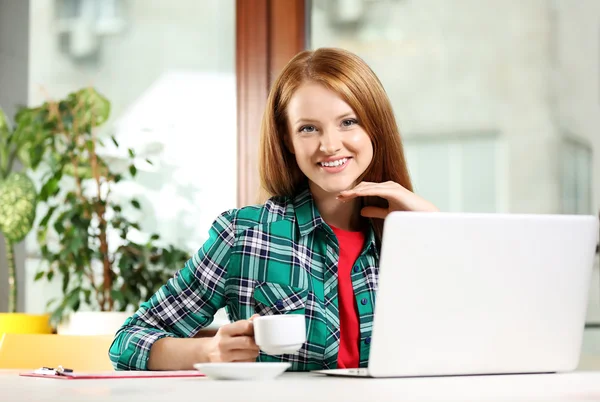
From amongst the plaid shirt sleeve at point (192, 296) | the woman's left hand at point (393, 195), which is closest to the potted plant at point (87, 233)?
the plaid shirt sleeve at point (192, 296)

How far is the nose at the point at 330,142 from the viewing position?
1.58 metres

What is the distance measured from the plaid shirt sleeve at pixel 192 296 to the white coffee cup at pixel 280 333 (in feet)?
1.64

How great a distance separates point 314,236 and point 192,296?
289mm

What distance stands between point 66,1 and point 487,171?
1729 mm

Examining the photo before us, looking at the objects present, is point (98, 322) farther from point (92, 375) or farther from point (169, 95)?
point (92, 375)

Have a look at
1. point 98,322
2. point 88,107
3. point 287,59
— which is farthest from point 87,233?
point 287,59

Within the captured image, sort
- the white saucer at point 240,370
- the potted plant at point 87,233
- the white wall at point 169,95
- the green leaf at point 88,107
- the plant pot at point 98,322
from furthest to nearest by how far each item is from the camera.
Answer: the white wall at point 169,95, the green leaf at point 88,107, the potted plant at point 87,233, the plant pot at point 98,322, the white saucer at point 240,370

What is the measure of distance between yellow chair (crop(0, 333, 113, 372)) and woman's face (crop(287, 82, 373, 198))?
0.61 meters

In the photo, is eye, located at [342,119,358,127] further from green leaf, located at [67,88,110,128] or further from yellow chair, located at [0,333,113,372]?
green leaf, located at [67,88,110,128]

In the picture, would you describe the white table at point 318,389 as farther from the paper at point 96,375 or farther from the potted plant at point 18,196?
the potted plant at point 18,196

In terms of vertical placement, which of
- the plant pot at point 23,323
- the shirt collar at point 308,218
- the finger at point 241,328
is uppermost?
the shirt collar at point 308,218

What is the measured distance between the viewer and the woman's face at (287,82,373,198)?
63.2 inches

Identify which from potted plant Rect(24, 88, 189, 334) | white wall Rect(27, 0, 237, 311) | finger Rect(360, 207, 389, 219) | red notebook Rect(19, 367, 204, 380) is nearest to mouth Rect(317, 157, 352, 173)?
finger Rect(360, 207, 389, 219)

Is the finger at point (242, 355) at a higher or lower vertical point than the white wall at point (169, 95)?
lower
